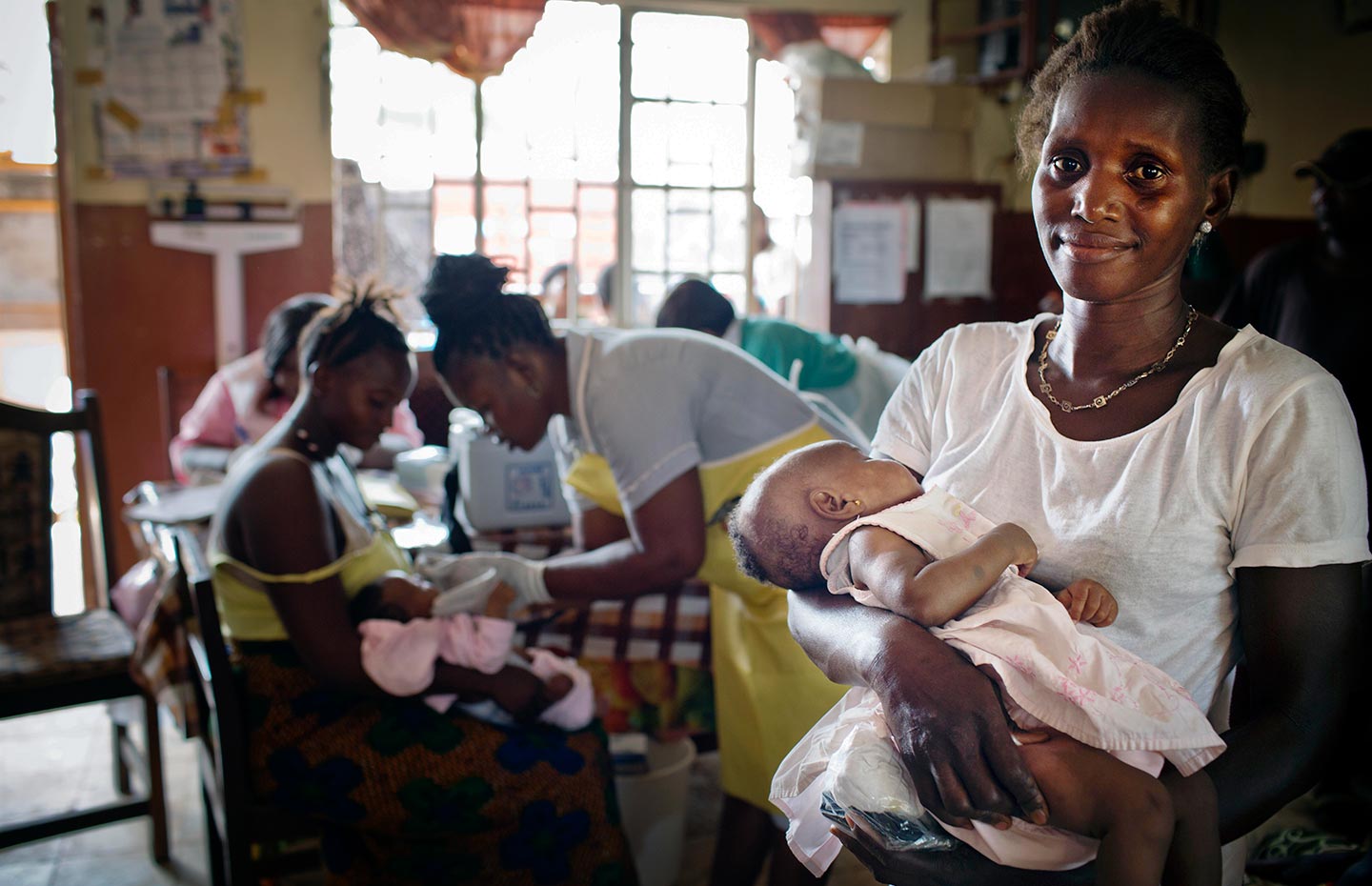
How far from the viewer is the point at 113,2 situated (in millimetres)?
4605

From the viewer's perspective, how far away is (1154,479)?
40.8 inches

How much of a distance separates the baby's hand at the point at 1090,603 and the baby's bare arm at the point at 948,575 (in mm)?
54

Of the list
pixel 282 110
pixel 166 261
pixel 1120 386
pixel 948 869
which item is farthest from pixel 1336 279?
pixel 166 261

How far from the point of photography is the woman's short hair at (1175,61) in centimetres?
104

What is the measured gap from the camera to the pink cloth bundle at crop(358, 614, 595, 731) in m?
1.92

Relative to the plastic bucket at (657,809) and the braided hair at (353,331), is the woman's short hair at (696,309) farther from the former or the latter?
the plastic bucket at (657,809)

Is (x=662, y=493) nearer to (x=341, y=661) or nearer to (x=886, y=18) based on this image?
(x=341, y=661)

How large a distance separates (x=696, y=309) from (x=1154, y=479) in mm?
2413

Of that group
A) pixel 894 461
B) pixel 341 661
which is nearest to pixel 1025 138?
pixel 894 461

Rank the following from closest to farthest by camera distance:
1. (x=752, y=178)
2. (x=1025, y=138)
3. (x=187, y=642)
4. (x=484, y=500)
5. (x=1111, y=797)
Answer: (x=1111, y=797)
(x=1025, y=138)
(x=187, y=642)
(x=484, y=500)
(x=752, y=178)

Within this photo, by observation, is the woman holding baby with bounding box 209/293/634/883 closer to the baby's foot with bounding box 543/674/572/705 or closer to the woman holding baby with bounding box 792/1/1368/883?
the baby's foot with bounding box 543/674/572/705

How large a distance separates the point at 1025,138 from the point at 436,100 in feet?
14.6

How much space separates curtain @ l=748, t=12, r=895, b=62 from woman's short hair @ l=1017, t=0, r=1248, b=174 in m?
4.46

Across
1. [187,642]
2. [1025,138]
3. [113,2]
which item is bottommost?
[187,642]
